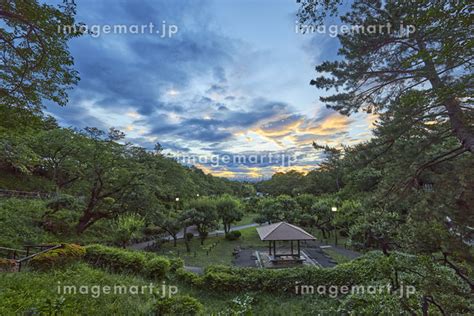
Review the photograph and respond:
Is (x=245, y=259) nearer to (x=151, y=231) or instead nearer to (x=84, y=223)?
(x=151, y=231)

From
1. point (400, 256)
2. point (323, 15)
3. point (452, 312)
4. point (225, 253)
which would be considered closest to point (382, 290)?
point (400, 256)

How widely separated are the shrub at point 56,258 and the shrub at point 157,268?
2.59 m

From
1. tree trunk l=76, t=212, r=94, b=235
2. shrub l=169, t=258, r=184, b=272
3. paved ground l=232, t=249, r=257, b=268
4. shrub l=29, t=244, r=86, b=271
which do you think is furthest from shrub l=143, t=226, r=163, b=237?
shrub l=29, t=244, r=86, b=271

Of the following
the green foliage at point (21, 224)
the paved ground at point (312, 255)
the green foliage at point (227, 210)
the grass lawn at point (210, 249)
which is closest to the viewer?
the green foliage at point (21, 224)

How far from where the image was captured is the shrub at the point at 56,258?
658 cm

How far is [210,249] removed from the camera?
1892 centimetres

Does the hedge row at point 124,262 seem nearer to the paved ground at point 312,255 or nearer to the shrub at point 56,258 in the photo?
the shrub at point 56,258

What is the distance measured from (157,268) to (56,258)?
367 centimetres

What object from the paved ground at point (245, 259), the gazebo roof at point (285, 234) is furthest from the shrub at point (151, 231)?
the gazebo roof at point (285, 234)

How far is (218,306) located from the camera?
795cm

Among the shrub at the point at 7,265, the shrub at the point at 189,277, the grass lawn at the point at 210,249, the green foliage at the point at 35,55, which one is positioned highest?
the green foliage at the point at 35,55

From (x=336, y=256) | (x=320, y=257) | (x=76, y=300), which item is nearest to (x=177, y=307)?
(x=76, y=300)

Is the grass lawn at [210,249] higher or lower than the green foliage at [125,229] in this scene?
lower

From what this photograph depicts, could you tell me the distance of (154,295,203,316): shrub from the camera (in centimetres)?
464
